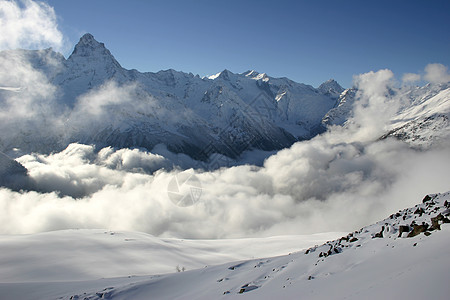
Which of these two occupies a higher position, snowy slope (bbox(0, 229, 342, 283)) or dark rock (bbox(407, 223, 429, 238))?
snowy slope (bbox(0, 229, 342, 283))

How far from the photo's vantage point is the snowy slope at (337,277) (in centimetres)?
1031

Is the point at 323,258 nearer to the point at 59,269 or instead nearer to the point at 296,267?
the point at 296,267

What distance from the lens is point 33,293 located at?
27312 millimetres

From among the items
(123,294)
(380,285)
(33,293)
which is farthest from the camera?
(33,293)

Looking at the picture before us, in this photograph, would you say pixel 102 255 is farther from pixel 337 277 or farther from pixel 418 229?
pixel 418 229

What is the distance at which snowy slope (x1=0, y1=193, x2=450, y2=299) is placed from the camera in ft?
33.8

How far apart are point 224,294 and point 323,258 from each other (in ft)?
23.6

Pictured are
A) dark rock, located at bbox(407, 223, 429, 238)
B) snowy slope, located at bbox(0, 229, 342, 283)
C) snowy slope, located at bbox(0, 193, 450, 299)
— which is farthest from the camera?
snowy slope, located at bbox(0, 229, 342, 283)

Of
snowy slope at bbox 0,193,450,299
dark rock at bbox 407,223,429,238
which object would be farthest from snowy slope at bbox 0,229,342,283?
dark rock at bbox 407,223,429,238

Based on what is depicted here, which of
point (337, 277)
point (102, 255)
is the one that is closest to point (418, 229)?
point (337, 277)

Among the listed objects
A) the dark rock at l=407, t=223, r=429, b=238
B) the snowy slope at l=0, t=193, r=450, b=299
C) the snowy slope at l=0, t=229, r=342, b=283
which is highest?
the snowy slope at l=0, t=229, r=342, b=283

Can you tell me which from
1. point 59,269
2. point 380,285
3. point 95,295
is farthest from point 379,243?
point 59,269

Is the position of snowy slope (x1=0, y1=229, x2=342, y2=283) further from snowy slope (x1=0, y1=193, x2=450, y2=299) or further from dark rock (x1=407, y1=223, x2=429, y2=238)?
dark rock (x1=407, y1=223, x2=429, y2=238)

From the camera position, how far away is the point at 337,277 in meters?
14.4
